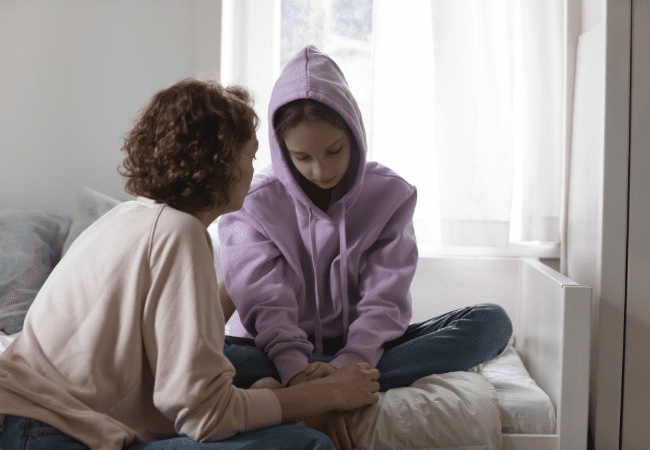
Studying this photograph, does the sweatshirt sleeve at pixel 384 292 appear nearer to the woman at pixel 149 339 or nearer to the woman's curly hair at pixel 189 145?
the woman at pixel 149 339

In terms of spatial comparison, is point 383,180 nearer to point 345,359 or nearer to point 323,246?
point 323,246

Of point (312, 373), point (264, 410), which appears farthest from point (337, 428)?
point (264, 410)

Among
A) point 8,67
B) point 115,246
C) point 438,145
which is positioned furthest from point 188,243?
point 8,67

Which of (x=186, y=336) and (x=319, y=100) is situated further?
(x=319, y=100)

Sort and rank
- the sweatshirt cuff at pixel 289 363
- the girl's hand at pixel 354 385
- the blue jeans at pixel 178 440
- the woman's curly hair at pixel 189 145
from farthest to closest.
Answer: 1. the sweatshirt cuff at pixel 289 363
2. the girl's hand at pixel 354 385
3. the woman's curly hair at pixel 189 145
4. the blue jeans at pixel 178 440

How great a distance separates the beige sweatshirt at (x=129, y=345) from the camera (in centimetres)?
71

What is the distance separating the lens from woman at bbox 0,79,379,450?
0.71 metres

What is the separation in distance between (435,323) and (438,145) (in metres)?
0.64

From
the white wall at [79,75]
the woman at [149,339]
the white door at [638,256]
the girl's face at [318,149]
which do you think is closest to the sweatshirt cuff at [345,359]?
the woman at [149,339]

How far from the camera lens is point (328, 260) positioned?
1298mm

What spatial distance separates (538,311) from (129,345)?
3.51 ft

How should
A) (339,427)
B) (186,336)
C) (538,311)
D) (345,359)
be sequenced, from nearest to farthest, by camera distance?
(186,336) < (339,427) < (345,359) < (538,311)

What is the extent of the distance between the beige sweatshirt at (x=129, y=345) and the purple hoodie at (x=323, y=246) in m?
0.41

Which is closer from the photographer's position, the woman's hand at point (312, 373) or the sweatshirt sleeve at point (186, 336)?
the sweatshirt sleeve at point (186, 336)
